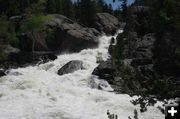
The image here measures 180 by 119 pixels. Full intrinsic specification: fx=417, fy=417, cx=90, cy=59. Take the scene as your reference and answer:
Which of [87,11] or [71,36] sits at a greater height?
[87,11]

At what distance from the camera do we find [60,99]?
939 inches

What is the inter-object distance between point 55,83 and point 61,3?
38.6 m

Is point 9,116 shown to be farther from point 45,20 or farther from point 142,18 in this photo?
point 45,20

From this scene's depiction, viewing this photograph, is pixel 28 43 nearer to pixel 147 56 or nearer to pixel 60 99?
pixel 147 56

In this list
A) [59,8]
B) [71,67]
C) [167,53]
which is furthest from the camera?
[59,8]

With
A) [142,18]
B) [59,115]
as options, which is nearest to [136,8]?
[142,18]

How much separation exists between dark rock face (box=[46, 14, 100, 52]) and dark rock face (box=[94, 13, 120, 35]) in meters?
3.58

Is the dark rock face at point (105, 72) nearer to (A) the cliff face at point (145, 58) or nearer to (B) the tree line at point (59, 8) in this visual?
(A) the cliff face at point (145, 58)

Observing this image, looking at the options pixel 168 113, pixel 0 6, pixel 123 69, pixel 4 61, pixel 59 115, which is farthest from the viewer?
pixel 0 6

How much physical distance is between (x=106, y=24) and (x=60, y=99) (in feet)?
93.0

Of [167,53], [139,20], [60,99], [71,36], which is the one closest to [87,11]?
[71,36]

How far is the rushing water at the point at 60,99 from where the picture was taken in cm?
2050

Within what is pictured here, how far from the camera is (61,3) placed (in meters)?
65.5

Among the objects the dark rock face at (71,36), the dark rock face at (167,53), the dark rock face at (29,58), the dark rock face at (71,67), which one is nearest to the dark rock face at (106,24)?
the dark rock face at (71,36)
